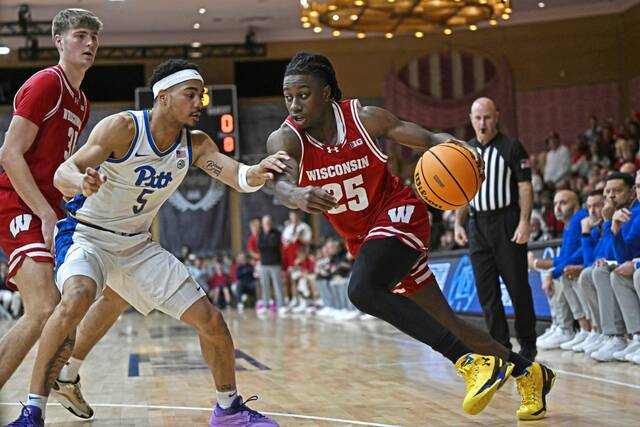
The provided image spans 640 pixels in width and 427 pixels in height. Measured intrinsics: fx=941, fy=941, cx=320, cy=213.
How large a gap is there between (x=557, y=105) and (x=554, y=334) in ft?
52.9

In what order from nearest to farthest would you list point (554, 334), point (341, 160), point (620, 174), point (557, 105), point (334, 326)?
point (341, 160) < point (620, 174) < point (554, 334) < point (334, 326) < point (557, 105)

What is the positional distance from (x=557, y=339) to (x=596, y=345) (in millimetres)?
877

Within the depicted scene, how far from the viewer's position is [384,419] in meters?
4.91

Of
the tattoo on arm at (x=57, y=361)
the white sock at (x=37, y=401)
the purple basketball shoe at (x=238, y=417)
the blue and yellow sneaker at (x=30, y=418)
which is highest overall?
the tattoo on arm at (x=57, y=361)

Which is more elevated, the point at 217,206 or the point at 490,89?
the point at 490,89

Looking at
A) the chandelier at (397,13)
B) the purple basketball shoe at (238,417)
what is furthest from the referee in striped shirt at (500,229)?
the chandelier at (397,13)

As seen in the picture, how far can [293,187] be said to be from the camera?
4.39m

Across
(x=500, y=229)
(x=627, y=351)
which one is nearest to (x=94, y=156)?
(x=500, y=229)

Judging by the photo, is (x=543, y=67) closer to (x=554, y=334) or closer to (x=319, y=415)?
(x=554, y=334)

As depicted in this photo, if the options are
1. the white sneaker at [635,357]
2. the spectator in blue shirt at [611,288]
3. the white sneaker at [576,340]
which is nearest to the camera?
the white sneaker at [635,357]

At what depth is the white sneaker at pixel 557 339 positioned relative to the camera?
891cm

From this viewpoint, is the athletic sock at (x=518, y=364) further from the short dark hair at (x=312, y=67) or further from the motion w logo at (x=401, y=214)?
the short dark hair at (x=312, y=67)

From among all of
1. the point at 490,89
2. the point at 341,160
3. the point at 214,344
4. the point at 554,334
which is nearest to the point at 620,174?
the point at 554,334

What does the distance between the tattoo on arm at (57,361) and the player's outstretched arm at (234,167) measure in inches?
42.7
